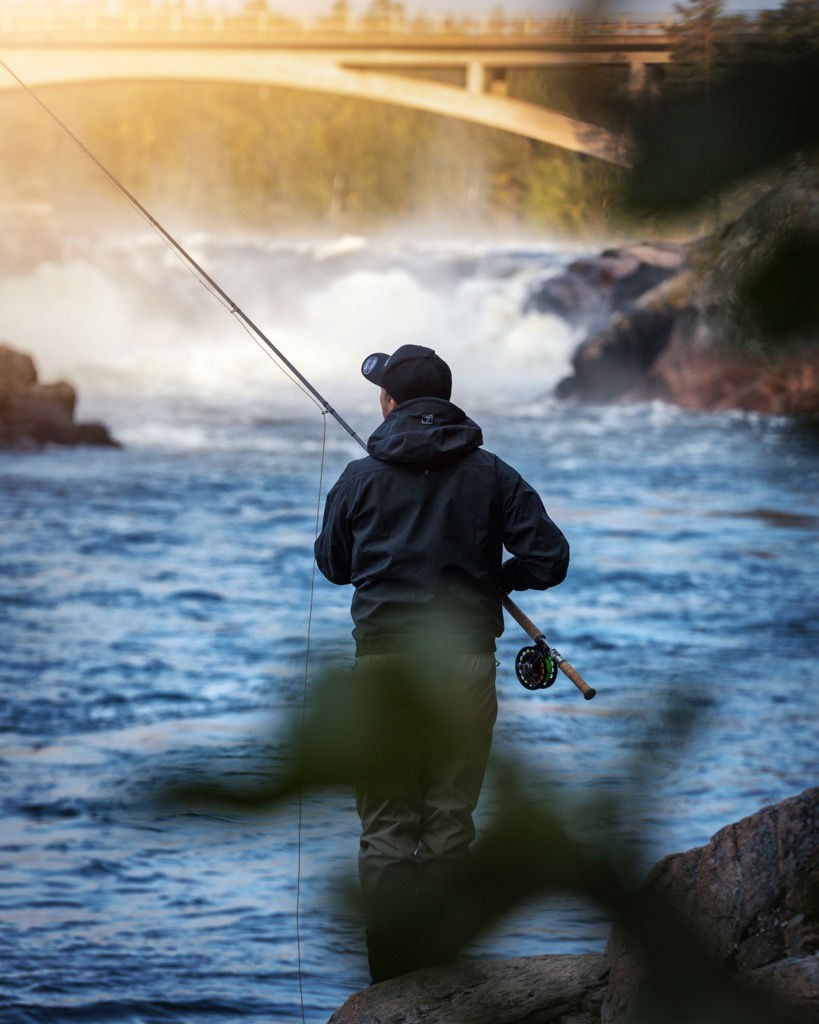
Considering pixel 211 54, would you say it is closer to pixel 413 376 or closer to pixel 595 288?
pixel 595 288

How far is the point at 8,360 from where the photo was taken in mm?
13617

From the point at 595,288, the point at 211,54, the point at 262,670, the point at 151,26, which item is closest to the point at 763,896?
the point at 262,670

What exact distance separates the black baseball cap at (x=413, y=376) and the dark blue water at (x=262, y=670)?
0.43 metres

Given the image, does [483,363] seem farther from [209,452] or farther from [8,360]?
[8,360]

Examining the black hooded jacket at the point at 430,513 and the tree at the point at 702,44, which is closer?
the tree at the point at 702,44

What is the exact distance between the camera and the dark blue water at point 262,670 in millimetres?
446

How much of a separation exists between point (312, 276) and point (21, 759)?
13.8 m

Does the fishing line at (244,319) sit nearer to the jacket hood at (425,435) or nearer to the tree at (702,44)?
the jacket hood at (425,435)

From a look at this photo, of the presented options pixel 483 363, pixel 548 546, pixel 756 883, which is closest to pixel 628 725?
pixel 756 883

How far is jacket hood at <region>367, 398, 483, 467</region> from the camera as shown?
5.79 ft

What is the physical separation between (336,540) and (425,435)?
18 centimetres

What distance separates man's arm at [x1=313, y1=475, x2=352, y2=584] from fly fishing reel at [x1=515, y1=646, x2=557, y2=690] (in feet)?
0.90

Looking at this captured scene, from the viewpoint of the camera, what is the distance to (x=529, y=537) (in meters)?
1.80

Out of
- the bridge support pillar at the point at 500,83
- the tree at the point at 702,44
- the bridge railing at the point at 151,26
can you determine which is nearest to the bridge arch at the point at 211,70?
the bridge railing at the point at 151,26
